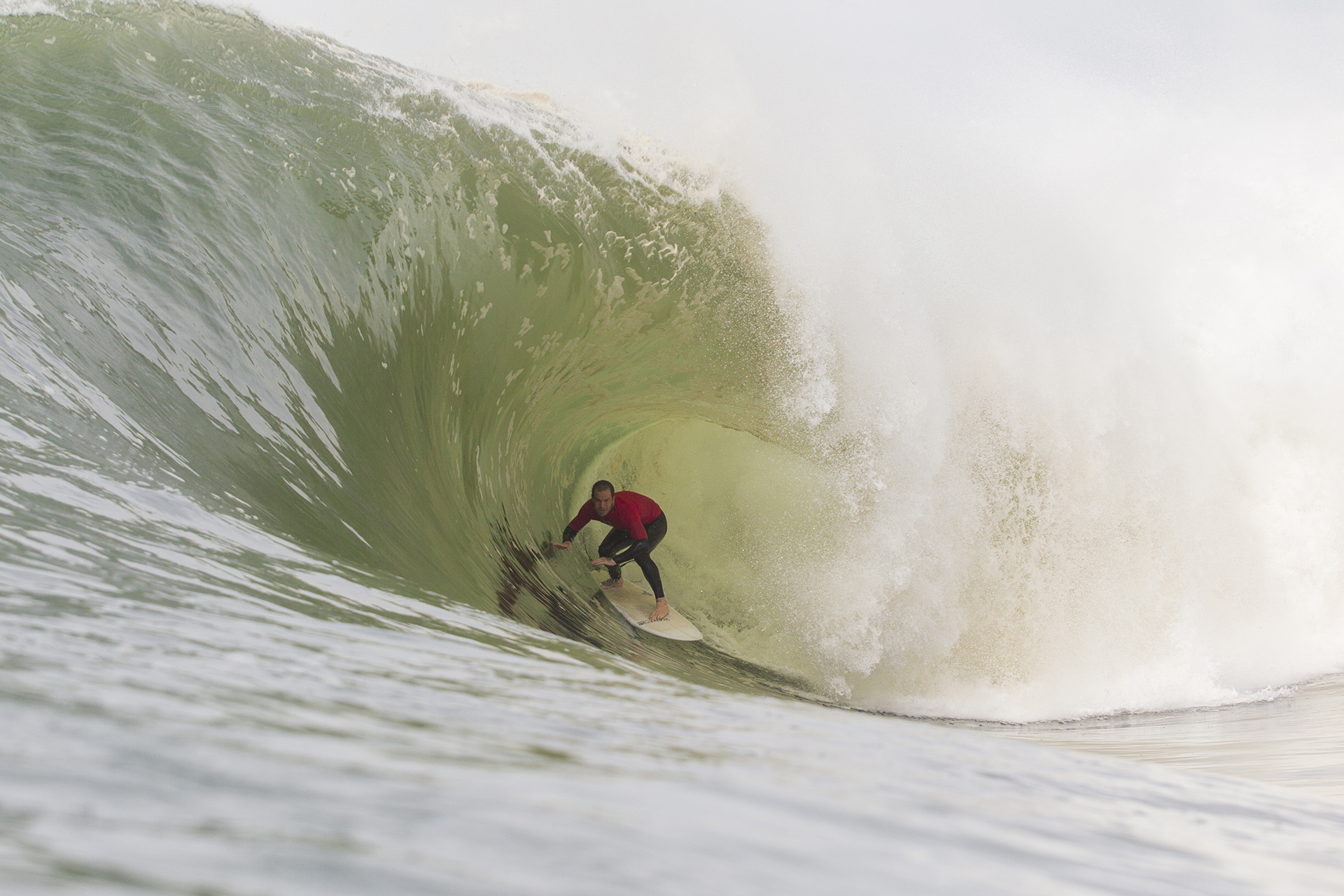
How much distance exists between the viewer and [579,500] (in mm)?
6289

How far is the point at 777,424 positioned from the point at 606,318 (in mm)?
1556

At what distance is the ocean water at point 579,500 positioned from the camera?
1028mm

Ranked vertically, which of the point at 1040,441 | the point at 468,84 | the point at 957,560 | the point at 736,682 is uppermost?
the point at 468,84

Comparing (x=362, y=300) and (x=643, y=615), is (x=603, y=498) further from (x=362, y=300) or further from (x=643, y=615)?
(x=362, y=300)

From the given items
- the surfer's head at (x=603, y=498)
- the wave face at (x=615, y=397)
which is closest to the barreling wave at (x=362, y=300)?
the wave face at (x=615, y=397)

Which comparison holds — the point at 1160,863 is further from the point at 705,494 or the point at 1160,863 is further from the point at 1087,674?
the point at 705,494

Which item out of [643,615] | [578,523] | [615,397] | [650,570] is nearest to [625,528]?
[578,523]

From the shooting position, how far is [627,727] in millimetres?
1502

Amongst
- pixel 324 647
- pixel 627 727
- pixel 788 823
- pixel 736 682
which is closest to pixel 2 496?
pixel 324 647

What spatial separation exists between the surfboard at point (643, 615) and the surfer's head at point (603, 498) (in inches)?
39.5

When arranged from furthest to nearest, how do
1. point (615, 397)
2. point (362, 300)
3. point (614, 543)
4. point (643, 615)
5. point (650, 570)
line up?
point (615, 397) → point (643, 615) → point (614, 543) → point (650, 570) → point (362, 300)

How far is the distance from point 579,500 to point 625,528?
1.66 m

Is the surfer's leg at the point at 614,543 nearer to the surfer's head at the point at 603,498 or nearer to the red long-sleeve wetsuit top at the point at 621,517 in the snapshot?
the red long-sleeve wetsuit top at the point at 621,517

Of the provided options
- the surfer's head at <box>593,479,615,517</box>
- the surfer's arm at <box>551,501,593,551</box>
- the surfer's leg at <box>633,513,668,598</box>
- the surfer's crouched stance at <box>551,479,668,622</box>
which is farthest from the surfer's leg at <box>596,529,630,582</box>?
the surfer's head at <box>593,479,615,517</box>
